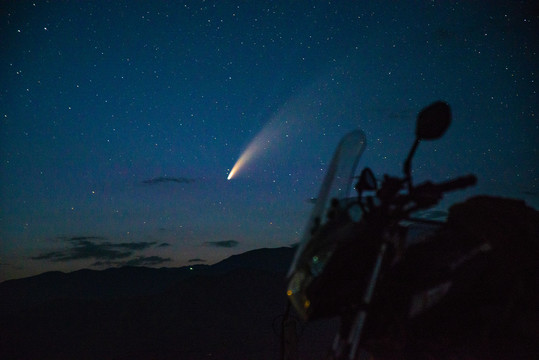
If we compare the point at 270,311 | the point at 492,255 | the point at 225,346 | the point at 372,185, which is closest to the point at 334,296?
the point at 372,185

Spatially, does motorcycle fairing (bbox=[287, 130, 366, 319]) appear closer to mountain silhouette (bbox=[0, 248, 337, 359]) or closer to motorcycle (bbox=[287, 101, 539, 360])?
motorcycle (bbox=[287, 101, 539, 360])

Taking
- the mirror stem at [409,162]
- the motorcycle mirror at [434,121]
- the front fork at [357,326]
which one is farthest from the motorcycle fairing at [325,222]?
the motorcycle mirror at [434,121]

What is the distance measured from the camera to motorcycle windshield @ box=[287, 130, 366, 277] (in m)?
2.14

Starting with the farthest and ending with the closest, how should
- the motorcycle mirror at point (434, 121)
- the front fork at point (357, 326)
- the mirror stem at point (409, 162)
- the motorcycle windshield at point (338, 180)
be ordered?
the motorcycle windshield at point (338, 180) → the mirror stem at point (409, 162) → the motorcycle mirror at point (434, 121) → the front fork at point (357, 326)

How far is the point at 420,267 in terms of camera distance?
212 centimetres

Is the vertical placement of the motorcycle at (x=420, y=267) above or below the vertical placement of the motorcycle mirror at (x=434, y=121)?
below

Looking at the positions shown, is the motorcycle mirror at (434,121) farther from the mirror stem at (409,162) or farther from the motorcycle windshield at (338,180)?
the motorcycle windshield at (338,180)

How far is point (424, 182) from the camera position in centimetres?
195

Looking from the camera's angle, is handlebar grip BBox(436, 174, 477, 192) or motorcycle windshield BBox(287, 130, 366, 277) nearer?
handlebar grip BBox(436, 174, 477, 192)

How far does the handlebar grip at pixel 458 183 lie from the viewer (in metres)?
1.77

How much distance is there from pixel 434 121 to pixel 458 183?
15.3 inches

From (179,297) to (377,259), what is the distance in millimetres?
89926

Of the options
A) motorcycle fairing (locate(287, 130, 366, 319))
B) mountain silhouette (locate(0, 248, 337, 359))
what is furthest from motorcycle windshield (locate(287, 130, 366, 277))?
mountain silhouette (locate(0, 248, 337, 359))

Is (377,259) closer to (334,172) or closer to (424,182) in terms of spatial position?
(424,182)
